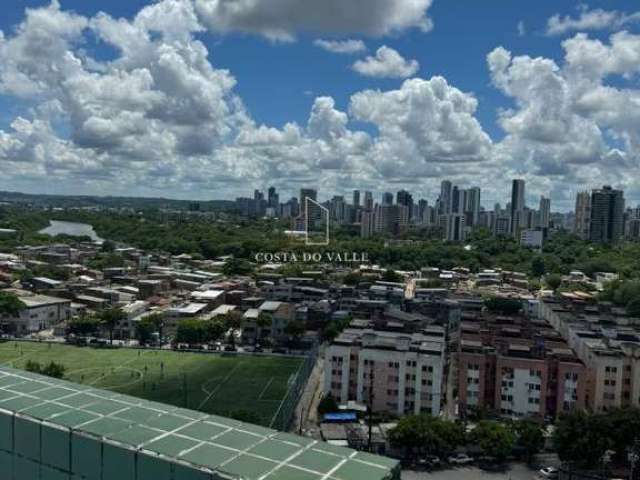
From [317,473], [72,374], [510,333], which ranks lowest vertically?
[72,374]

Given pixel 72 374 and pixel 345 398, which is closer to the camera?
pixel 345 398

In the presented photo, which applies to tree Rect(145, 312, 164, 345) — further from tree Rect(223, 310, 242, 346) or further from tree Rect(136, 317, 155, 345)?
tree Rect(223, 310, 242, 346)

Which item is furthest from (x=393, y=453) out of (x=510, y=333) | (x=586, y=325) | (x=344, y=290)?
(x=344, y=290)

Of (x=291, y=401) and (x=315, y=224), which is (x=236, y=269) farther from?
(x=315, y=224)

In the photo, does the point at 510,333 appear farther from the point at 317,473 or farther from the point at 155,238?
the point at 155,238

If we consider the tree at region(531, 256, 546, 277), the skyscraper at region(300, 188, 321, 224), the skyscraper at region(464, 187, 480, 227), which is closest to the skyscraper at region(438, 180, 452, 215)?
the skyscraper at region(464, 187, 480, 227)

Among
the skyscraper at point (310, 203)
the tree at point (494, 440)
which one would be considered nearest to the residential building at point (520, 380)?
the tree at point (494, 440)

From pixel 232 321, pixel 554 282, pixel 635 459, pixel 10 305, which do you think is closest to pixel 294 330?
pixel 232 321
